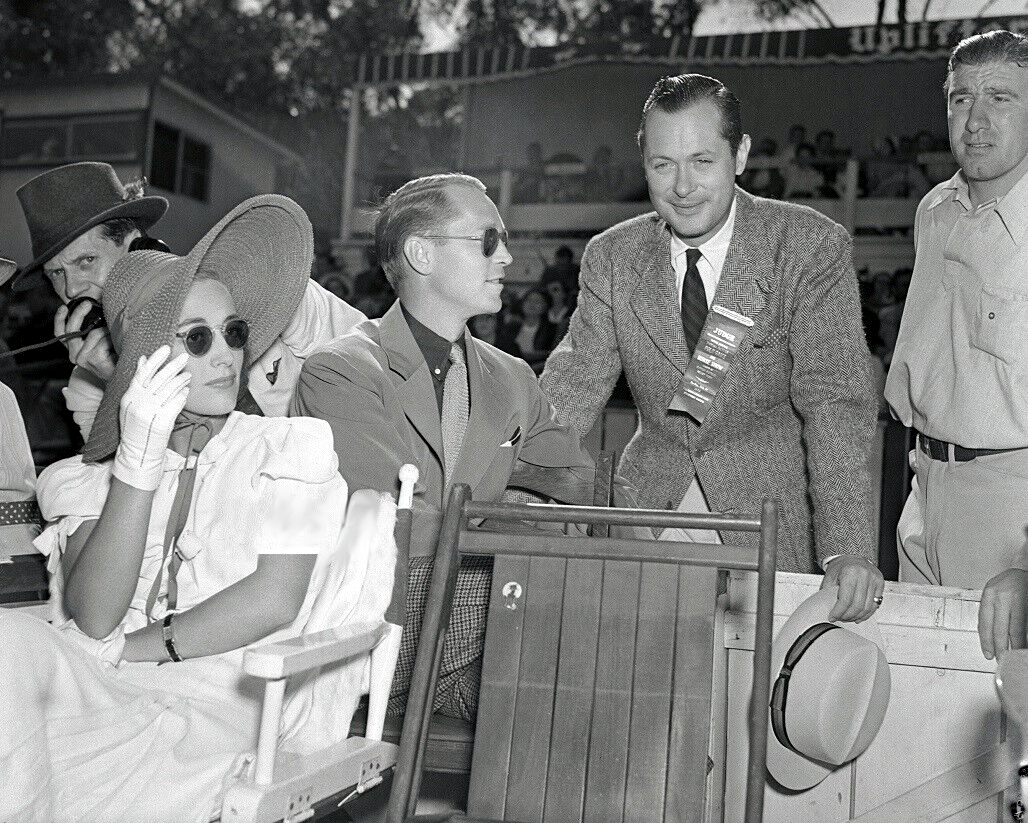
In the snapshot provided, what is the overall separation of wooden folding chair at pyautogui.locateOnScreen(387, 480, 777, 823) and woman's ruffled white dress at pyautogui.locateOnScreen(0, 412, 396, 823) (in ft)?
0.61

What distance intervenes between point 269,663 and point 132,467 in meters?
0.49

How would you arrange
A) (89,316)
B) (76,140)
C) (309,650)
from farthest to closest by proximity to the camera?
(76,140), (89,316), (309,650)

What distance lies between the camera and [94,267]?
3.39m

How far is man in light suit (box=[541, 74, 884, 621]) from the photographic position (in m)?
2.60

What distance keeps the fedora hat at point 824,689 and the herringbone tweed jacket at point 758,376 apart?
0.33m

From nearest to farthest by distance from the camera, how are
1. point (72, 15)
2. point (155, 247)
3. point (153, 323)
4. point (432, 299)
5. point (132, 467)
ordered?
point (132, 467)
point (153, 323)
point (432, 299)
point (155, 247)
point (72, 15)

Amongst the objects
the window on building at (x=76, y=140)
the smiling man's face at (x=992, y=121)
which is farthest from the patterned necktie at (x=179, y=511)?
the window on building at (x=76, y=140)

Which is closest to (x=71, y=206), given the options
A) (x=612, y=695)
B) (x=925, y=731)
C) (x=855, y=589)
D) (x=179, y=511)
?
(x=179, y=511)

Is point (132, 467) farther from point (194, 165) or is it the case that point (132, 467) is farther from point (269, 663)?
point (194, 165)

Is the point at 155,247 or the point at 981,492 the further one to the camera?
the point at 155,247

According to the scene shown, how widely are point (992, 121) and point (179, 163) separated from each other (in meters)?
13.0

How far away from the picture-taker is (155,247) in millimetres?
3326

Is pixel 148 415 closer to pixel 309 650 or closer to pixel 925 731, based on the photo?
pixel 309 650

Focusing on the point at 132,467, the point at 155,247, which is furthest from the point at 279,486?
the point at 155,247
